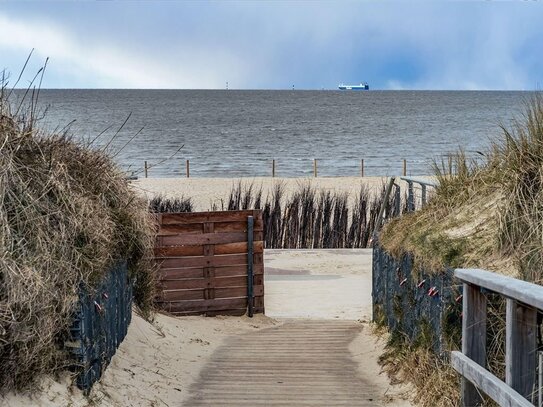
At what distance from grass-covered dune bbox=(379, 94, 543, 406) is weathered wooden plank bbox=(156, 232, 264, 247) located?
3.68m

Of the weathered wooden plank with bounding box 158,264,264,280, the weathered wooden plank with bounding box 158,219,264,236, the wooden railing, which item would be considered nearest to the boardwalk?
the weathered wooden plank with bounding box 158,264,264,280

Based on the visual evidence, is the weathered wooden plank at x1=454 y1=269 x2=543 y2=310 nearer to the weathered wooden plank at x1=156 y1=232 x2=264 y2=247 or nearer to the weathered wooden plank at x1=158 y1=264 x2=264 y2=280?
the weathered wooden plank at x1=156 y1=232 x2=264 y2=247

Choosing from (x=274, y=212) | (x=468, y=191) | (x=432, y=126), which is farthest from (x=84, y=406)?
(x=432, y=126)

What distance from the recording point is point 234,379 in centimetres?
679

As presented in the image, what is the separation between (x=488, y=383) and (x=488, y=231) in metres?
2.23

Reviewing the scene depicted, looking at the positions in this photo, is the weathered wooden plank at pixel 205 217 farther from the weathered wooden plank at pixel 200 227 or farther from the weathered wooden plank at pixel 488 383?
the weathered wooden plank at pixel 488 383

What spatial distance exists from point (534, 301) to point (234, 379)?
421cm

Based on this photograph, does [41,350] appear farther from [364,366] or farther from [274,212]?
[274,212]

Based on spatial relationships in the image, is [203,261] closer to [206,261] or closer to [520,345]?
[206,261]

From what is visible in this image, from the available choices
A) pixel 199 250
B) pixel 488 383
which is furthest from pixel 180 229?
pixel 488 383

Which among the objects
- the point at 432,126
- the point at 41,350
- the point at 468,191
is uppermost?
the point at 432,126

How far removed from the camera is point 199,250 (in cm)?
1065

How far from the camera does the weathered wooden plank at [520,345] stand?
10.8 ft

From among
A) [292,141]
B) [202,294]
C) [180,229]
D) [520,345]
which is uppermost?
[292,141]
